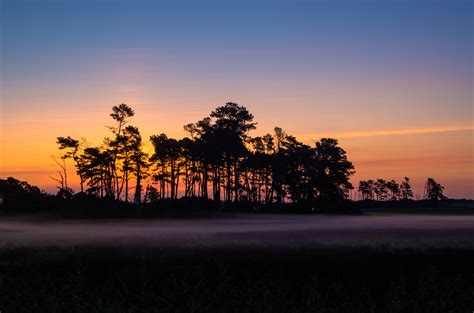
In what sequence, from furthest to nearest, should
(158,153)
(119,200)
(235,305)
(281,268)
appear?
(158,153)
(119,200)
(281,268)
(235,305)

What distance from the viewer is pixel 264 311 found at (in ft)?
30.3

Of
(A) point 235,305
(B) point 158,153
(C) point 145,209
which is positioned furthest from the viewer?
(B) point 158,153

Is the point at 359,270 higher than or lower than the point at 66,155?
lower

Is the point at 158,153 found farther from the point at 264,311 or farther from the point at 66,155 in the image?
the point at 264,311

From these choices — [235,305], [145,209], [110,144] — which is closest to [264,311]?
[235,305]

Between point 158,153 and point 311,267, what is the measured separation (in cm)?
7518

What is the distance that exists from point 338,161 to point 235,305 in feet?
331

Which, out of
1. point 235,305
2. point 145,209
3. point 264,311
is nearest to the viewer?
point 264,311

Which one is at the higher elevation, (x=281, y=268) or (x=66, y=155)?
(x=66, y=155)

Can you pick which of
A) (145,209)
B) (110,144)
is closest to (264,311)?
(145,209)

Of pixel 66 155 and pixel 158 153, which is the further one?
pixel 158 153

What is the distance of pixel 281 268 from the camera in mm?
23484

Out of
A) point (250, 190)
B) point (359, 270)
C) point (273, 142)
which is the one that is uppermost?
point (273, 142)

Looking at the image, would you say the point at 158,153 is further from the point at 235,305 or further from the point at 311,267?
the point at 235,305
